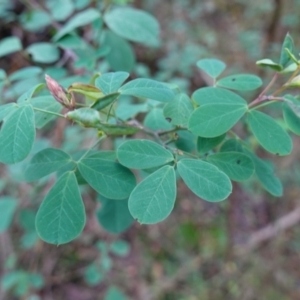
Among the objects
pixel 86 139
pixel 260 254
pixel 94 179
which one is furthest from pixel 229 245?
pixel 94 179

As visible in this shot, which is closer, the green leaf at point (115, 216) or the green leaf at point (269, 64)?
the green leaf at point (269, 64)

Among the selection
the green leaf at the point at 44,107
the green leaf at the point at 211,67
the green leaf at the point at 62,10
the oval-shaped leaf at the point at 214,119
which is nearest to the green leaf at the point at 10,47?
the green leaf at the point at 62,10

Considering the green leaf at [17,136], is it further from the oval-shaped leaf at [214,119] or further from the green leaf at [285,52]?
the green leaf at [285,52]

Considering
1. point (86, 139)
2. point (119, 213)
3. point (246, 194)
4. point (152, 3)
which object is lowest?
point (246, 194)

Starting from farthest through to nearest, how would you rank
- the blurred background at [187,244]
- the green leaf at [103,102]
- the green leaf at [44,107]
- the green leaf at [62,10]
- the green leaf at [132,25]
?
1. the blurred background at [187,244]
2. the green leaf at [62,10]
3. the green leaf at [132,25]
4. the green leaf at [44,107]
5. the green leaf at [103,102]

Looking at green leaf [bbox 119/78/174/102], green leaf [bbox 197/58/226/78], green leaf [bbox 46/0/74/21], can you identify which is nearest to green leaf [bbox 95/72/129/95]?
green leaf [bbox 119/78/174/102]

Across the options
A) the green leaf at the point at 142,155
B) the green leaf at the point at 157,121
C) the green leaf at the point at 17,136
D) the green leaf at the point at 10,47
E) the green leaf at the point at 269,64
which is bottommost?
the green leaf at the point at 10,47

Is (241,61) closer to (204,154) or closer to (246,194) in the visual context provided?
(246,194)

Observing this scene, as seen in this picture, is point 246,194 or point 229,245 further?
point 246,194
